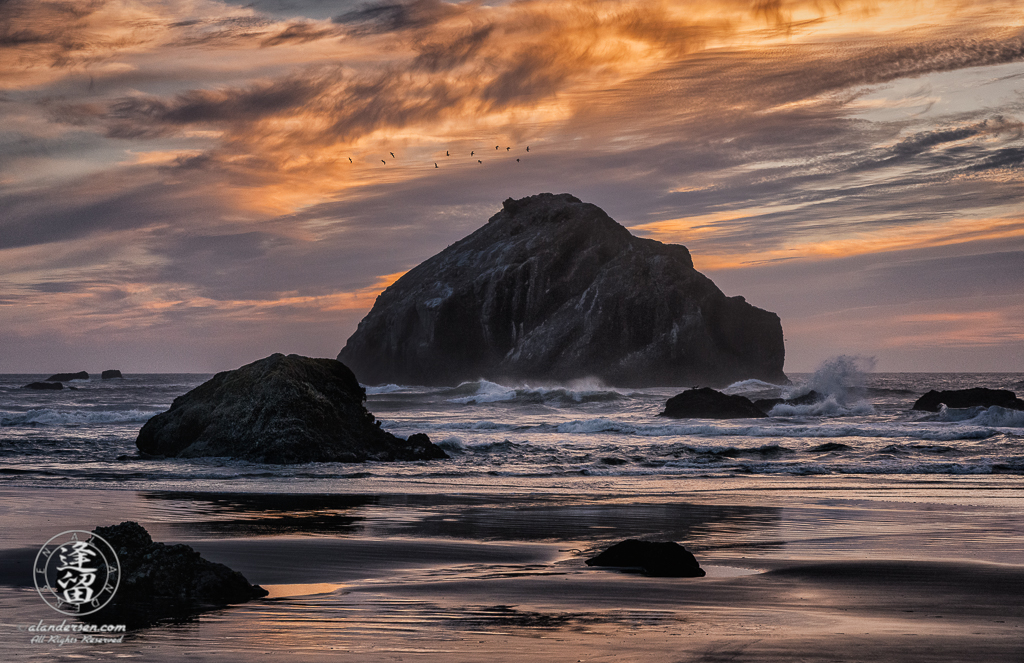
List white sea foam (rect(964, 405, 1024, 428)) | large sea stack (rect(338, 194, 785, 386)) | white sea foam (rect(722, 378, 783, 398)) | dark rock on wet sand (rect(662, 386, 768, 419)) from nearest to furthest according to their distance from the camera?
white sea foam (rect(964, 405, 1024, 428)) → dark rock on wet sand (rect(662, 386, 768, 419)) → white sea foam (rect(722, 378, 783, 398)) → large sea stack (rect(338, 194, 785, 386))

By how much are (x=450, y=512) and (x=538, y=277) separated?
91186 millimetres

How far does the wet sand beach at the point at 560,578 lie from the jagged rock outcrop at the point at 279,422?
5.20 metres

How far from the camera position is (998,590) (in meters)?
7.21

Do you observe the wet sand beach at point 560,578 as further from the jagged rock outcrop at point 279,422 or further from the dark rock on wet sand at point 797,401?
the dark rock on wet sand at point 797,401

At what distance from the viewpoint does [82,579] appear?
6.57 metres

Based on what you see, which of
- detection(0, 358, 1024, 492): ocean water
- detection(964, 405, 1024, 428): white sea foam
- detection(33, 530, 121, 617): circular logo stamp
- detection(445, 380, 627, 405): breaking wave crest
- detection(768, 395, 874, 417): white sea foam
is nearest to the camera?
detection(33, 530, 121, 617): circular logo stamp

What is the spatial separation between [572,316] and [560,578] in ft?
305

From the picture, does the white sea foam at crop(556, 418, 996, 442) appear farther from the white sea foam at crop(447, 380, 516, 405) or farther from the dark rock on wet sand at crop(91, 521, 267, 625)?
the white sea foam at crop(447, 380, 516, 405)

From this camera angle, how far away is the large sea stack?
96.2 m

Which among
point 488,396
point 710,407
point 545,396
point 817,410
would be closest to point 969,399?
point 817,410

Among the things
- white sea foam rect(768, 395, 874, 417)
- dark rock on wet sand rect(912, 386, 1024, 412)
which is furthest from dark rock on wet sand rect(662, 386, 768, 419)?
dark rock on wet sand rect(912, 386, 1024, 412)

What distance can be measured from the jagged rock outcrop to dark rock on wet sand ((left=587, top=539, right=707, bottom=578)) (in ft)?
40.5

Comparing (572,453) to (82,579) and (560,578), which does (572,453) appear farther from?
(82,579)

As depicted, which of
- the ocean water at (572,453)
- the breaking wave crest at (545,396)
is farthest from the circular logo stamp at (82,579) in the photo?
the breaking wave crest at (545,396)
